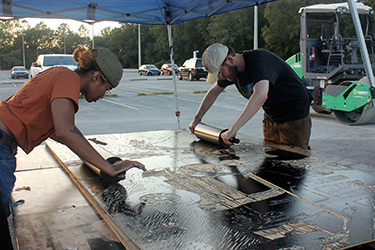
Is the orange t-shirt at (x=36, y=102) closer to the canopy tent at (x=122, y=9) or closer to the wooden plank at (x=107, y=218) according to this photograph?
the wooden plank at (x=107, y=218)

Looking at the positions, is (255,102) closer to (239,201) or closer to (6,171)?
(239,201)

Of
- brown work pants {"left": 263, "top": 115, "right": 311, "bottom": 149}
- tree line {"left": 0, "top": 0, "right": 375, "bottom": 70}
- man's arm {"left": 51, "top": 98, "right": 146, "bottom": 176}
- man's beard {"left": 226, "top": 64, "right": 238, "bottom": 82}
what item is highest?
tree line {"left": 0, "top": 0, "right": 375, "bottom": 70}

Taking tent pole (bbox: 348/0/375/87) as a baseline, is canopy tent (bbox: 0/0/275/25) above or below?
above

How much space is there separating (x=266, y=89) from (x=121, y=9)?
352 cm

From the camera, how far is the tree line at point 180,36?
3316 cm

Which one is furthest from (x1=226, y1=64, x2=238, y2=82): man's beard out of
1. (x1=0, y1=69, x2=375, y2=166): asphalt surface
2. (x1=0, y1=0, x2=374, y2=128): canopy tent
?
(x1=0, y1=0, x2=374, y2=128): canopy tent

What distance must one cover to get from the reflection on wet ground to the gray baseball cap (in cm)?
62

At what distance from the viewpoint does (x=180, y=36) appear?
2136 inches

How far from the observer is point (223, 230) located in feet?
4.78

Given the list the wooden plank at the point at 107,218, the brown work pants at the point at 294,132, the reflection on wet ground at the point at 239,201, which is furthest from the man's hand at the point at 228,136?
the wooden plank at the point at 107,218

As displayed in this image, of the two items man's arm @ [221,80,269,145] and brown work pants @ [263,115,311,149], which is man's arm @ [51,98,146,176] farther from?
brown work pants @ [263,115,311,149]

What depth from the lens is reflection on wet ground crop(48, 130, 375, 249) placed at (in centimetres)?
139

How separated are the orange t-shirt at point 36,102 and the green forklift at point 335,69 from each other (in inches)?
284

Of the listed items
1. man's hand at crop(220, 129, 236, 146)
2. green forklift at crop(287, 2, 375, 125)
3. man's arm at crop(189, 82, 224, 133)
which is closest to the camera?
man's hand at crop(220, 129, 236, 146)
